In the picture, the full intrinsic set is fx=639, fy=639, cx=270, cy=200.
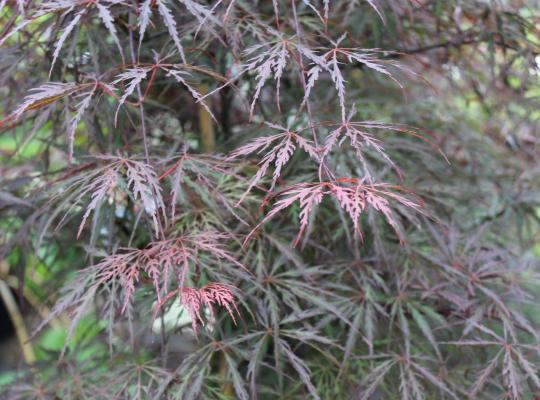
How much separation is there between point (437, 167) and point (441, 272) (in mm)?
319

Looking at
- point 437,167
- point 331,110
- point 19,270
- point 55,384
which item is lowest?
point 55,384

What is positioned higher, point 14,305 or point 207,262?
point 207,262

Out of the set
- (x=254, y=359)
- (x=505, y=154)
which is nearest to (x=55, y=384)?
(x=254, y=359)

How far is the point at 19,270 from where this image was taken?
133cm

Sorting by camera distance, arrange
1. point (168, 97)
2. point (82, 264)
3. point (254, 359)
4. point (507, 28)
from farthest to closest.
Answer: point (168, 97), point (82, 264), point (507, 28), point (254, 359)

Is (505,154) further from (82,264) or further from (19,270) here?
(19,270)

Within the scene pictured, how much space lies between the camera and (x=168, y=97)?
1588 mm

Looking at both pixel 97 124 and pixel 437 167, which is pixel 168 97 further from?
pixel 437 167

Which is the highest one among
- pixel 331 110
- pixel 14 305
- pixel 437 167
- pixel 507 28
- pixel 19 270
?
pixel 507 28

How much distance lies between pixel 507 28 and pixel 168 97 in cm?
80

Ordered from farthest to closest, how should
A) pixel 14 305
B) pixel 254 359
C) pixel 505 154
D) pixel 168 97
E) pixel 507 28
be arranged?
1. pixel 14 305
2. pixel 505 154
3. pixel 168 97
4. pixel 507 28
5. pixel 254 359

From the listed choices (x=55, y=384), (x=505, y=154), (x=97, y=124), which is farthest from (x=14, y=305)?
(x=505, y=154)

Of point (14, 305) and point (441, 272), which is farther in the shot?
point (14, 305)

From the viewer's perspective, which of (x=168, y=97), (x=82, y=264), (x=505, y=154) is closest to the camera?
(x=82, y=264)
